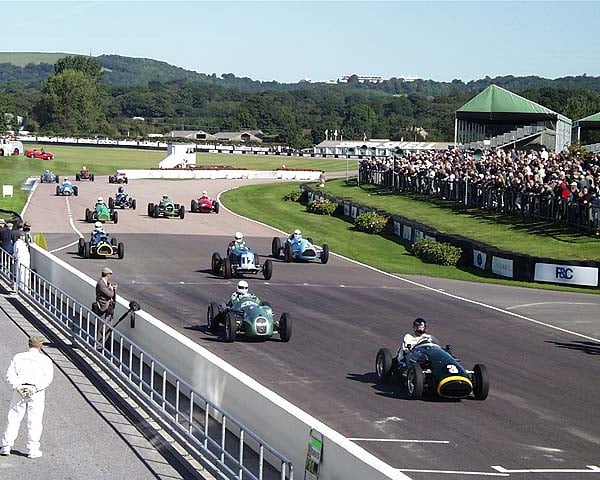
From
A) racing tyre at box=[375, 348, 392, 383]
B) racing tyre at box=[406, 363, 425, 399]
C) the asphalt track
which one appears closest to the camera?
the asphalt track

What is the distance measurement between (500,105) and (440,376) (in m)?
57.6

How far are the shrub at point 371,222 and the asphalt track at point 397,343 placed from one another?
649 centimetres

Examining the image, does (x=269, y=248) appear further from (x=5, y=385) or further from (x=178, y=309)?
(x=5, y=385)

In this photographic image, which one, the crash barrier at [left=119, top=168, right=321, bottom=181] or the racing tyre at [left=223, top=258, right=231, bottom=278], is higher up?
the crash barrier at [left=119, top=168, right=321, bottom=181]

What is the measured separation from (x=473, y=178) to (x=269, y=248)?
11942 mm

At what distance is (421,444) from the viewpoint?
14086mm

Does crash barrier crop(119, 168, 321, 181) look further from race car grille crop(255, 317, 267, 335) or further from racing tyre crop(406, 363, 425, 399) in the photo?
racing tyre crop(406, 363, 425, 399)

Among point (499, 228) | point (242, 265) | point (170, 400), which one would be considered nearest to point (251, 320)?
point (170, 400)

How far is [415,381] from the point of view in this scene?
16453 mm

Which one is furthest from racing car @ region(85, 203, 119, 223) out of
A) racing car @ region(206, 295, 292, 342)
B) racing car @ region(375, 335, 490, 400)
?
racing car @ region(375, 335, 490, 400)

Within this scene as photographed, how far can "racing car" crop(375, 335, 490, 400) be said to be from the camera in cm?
1644

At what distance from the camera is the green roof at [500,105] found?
71125 millimetres

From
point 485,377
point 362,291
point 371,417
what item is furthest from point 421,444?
point 362,291

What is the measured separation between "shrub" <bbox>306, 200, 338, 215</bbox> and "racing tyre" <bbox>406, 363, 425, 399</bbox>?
Answer: 118ft
